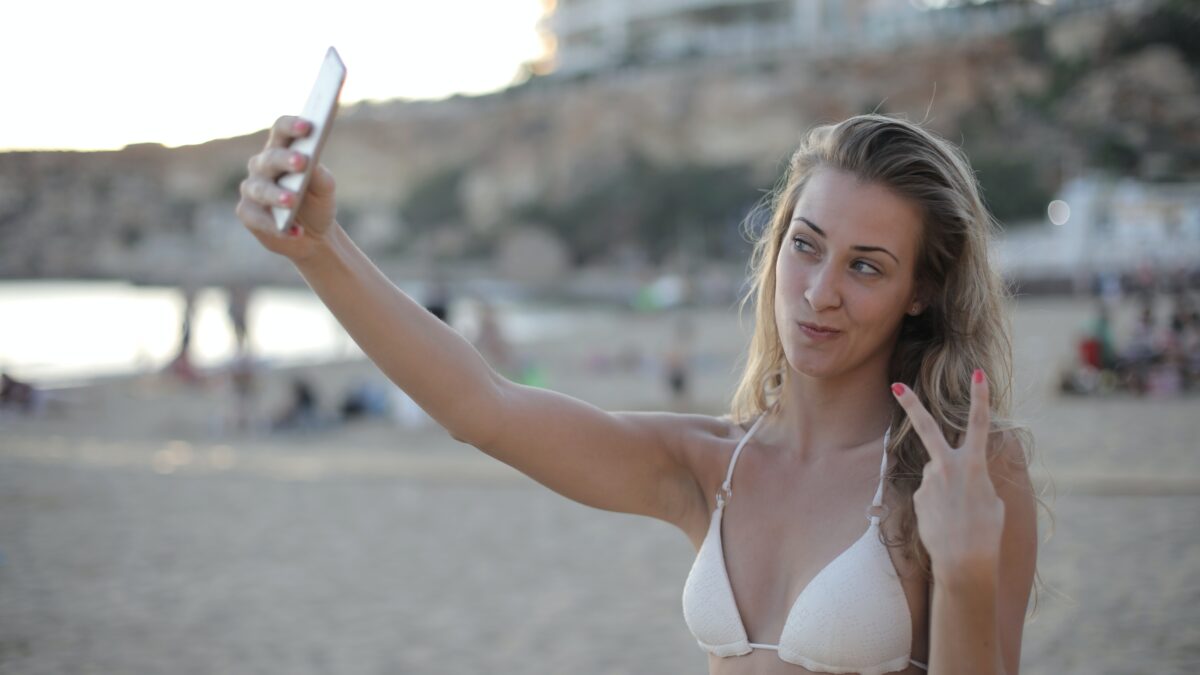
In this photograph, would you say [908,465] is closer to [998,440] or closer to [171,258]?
[998,440]

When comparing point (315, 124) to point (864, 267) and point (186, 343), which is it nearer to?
point (864, 267)

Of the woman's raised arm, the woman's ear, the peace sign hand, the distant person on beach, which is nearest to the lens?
the peace sign hand

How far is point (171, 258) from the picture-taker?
80.8 metres

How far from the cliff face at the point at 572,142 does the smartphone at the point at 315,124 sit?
28.5 meters

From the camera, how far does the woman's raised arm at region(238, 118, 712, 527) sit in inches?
58.7

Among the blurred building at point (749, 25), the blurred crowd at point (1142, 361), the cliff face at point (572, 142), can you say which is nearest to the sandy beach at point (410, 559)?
the blurred crowd at point (1142, 361)

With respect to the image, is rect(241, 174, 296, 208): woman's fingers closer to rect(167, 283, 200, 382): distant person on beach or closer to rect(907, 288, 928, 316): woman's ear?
rect(907, 288, 928, 316): woman's ear

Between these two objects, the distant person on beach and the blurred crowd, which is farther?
the distant person on beach

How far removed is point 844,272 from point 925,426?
0.34 meters

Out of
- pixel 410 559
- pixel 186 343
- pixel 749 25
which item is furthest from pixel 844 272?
pixel 749 25

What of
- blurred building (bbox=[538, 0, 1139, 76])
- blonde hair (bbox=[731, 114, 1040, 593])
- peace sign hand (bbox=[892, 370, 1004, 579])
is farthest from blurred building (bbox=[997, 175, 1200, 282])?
peace sign hand (bbox=[892, 370, 1004, 579])

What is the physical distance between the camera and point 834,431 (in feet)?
6.04

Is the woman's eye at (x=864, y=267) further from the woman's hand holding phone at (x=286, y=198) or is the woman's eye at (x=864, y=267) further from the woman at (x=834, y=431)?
the woman's hand holding phone at (x=286, y=198)

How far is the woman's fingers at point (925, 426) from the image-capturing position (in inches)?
55.1
